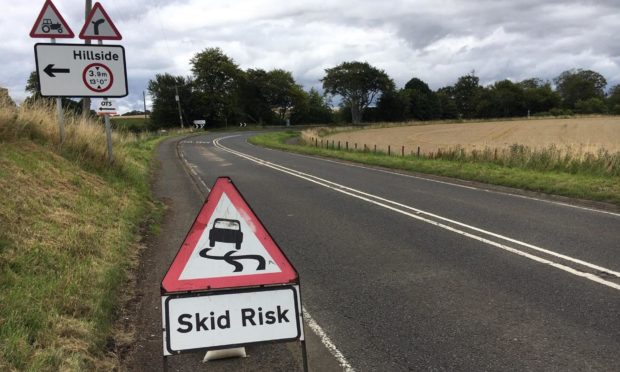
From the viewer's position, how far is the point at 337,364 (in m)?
3.89

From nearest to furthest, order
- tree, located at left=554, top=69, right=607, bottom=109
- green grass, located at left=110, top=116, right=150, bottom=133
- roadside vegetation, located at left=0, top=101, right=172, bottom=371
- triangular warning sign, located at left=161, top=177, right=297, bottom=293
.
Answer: triangular warning sign, located at left=161, top=177, right=297, bottom=293
roadside vegetation, located at left=0, top=101, right=172, bottom=371
green grass, located at left=110, top=116, right=150, bottom=133
tree, located at left=554, top=69, right=607, bottom=109

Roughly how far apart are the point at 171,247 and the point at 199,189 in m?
7.06

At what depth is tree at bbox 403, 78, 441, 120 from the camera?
114 metres

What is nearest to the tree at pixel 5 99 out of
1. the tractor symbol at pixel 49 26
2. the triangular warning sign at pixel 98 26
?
the tractor symbol at pixel 49 26

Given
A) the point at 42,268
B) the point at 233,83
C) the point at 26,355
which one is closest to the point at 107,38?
the point at 42,268

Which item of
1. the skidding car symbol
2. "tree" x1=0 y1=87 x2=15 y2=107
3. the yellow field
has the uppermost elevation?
"tree" x1=0 y1=87 x2=15 y2=107

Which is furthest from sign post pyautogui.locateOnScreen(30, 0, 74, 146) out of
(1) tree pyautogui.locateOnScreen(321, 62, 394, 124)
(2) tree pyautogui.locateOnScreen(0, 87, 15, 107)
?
(1) tree pyautogui.locateOnScreen(321, 62, 394, 124)

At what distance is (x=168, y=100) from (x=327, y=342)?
9050 cm

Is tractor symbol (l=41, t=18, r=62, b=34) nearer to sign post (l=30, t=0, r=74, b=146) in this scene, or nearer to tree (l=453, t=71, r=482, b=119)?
sign post (l=30, t=0, r=74, b=146)

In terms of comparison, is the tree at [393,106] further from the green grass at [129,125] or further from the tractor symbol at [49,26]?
the tractor symbol at [49,26]

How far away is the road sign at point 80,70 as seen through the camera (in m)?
10.4

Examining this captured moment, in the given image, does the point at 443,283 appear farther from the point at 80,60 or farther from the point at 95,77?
the point at 80,60

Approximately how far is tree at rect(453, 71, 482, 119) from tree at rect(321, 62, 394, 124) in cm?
3257

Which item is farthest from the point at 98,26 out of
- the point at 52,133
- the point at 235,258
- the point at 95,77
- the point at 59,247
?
the point at 235,258
